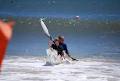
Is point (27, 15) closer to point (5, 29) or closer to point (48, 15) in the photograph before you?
point (48, 15)

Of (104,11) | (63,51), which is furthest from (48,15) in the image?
(63,51)

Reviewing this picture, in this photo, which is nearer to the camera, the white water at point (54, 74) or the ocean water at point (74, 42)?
the white water at point (54, 74)

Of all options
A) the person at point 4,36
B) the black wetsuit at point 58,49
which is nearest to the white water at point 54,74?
the black wetsuit at point 58,49

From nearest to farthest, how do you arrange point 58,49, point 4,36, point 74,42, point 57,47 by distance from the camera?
point 4,36 → point 57,47 → point 58,49 → point 74,42

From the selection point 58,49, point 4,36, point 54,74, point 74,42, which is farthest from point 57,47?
point 74,42

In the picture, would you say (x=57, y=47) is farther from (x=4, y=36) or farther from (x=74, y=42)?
(x=74, y=42)

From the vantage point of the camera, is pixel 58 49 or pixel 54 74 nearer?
pixel 54 74

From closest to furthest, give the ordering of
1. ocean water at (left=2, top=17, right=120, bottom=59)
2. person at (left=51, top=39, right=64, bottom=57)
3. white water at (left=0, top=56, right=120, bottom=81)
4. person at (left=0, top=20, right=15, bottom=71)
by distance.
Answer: person at (left=0, top=20, right=15, bottom=71) < white water at (left=0, top=56, right=120, bottom=81) < person at (left=51, top=39, right=64, bottom=57) < ocean water at (left=2, top=17, right=120, bottom=59)

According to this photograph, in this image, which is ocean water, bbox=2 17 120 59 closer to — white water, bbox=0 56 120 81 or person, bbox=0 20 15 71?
white water, bbox=0 56 120 81

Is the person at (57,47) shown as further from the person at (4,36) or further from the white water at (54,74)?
the person at (4,36)

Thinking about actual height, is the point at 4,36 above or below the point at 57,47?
below

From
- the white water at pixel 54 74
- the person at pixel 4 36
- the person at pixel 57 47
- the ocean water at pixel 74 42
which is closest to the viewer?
the person at pixel 4 36

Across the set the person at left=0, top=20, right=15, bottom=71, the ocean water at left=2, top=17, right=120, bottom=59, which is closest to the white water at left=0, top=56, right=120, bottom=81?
the ocean water at left=2, top=17, right=120, bottom=59

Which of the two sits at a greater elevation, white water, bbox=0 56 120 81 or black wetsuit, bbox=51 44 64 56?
black wetsuit, bbox=51 44 64 56
